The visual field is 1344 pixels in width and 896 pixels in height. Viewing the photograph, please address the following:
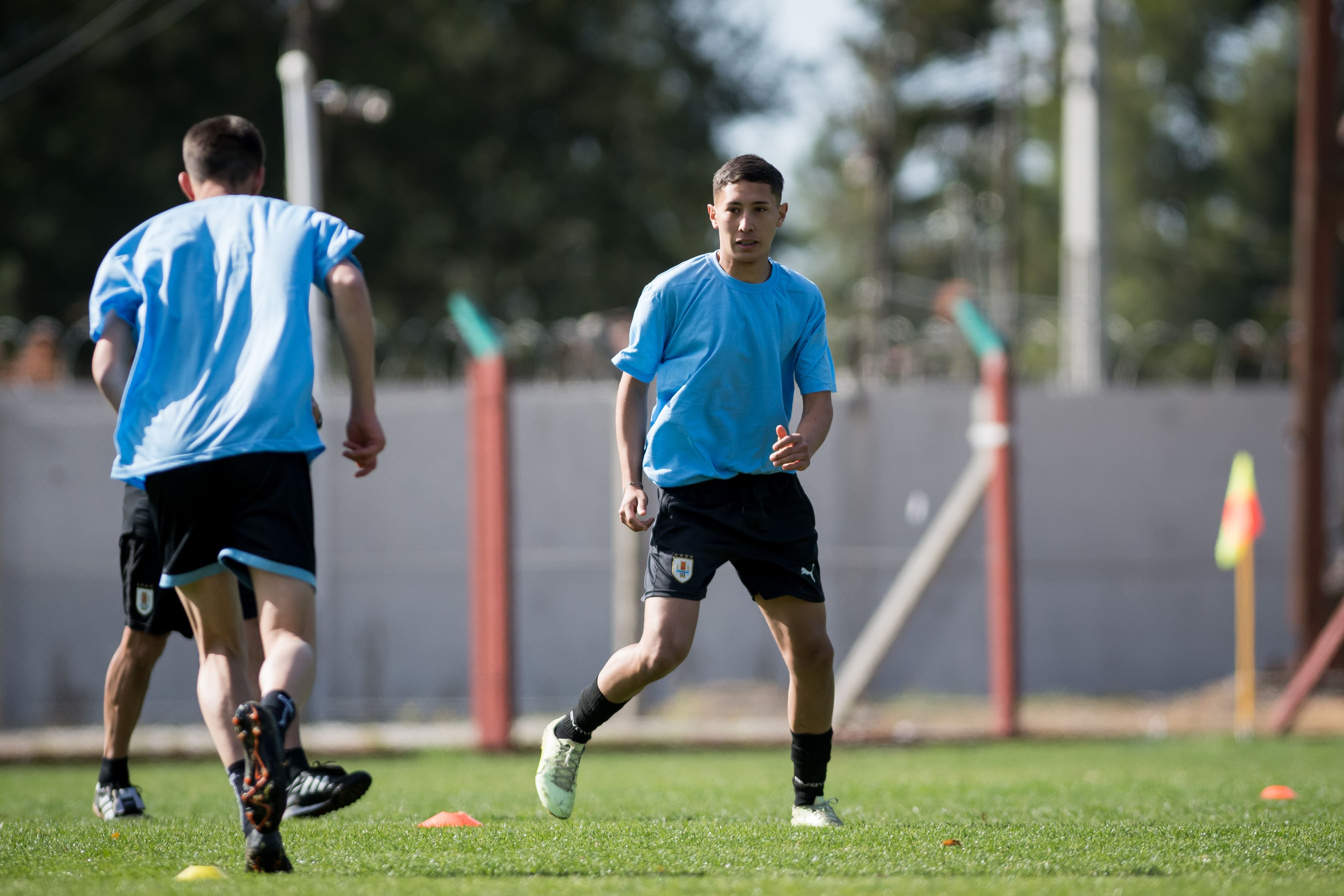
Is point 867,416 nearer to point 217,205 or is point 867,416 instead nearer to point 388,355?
point 217,205

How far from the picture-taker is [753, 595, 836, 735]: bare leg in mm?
4383

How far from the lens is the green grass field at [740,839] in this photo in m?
3.50

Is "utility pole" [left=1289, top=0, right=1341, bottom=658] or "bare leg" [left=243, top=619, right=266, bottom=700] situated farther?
"utility pole" [left=1289, top=0, right=1341, bottom=658]

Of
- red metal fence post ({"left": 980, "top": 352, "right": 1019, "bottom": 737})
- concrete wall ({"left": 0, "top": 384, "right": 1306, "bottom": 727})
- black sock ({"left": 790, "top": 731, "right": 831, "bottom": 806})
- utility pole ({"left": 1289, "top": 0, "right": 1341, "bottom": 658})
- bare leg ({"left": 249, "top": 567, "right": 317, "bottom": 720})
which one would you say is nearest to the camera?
bare leg ({"left": 249, "top": 567, "right": 317, "bottom": 720})

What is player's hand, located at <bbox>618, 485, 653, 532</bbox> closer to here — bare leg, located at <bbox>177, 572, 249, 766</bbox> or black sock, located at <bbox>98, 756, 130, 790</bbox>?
bare leg, located at <bbox>177, 572, 249, 766</bbox>

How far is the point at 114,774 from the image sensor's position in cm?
513

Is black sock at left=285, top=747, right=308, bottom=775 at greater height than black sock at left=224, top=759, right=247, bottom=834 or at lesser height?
lesser

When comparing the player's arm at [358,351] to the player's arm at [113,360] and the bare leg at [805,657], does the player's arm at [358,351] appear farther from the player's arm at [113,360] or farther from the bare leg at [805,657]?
the bare leg at [805,657]

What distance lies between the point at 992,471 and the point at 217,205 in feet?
21.1

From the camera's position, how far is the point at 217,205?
13.0 feet

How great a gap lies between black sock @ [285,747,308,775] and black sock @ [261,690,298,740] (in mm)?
515

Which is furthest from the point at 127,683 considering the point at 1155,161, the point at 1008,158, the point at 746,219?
the point at 1155,161

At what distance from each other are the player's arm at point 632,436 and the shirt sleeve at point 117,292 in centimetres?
134

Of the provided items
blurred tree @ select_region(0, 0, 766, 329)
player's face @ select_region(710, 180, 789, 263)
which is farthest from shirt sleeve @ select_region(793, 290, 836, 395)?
blurred tree @ select_region(0, 0, 766, 329)
